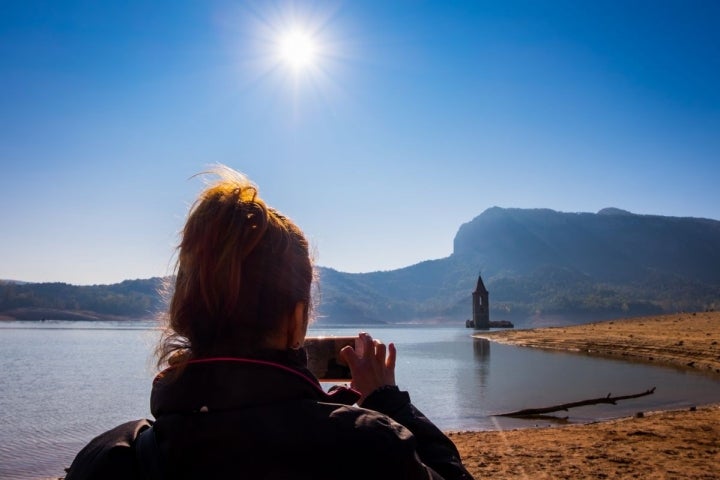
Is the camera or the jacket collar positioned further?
the camera

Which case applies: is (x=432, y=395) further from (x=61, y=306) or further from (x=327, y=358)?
(x=61, y=306)

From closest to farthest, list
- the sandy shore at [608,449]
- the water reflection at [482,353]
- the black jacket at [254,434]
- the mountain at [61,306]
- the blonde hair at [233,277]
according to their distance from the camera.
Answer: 1. the black jacket at [254,434]
2. the blonde hair at [233,277]
3. the sandy shore at [608,449]
4. the water reflection at [482,353]
5. the mountain at [61,306]

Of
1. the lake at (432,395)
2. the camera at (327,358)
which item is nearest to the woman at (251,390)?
the camera at (327,358)

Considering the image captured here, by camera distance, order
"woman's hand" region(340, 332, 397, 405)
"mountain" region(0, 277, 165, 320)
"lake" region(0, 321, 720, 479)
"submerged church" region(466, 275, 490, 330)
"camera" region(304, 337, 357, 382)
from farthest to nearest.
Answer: "mountain" region(0, 277, 165, 320) < "submerged church" region(466, 275, 490, 330) < "lake" region(0, 321, 720, 479) < "camera" region(304, 337, 357, 382) < "woman's hand" region(340, 332, 397, 405)

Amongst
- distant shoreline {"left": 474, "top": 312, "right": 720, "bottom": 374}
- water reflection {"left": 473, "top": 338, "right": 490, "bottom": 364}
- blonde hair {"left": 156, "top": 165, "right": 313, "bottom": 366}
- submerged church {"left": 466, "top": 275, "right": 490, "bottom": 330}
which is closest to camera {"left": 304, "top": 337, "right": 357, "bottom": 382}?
blonde hair {"left": 156, "top": 165, "right": 313, "bottom": 366}

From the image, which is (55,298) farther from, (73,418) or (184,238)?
(184,238)

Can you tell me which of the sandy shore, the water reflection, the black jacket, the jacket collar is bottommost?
the water reflection

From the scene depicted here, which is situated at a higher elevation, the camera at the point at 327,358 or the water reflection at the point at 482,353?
the camera at the point at 327,358

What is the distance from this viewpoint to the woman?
1.17 metres

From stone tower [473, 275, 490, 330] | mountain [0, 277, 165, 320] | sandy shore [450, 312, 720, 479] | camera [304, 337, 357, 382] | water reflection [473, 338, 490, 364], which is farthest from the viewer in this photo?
A: mountain [0, 277, 165, 320]

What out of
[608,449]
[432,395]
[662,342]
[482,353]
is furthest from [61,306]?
[608,449]

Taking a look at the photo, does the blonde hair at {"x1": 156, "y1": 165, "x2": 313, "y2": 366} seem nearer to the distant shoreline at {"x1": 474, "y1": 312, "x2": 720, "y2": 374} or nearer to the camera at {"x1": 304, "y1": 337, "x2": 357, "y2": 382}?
the camera at {"x1": 304, "y1": 337, "x2": 357, "y2": 382}

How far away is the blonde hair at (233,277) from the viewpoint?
138 cm

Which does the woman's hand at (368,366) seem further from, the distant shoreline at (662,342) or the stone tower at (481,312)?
the stone tower at (481,312)
